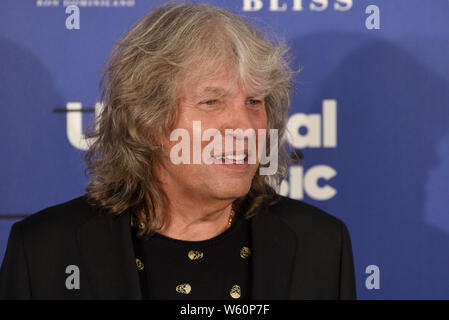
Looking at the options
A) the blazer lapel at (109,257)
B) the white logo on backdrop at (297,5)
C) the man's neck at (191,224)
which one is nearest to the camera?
the blazer lapel at (109,257)

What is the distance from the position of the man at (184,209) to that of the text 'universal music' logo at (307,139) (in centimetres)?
46

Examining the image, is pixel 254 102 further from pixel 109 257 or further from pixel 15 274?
pixel 15 274

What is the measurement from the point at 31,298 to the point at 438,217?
134cm

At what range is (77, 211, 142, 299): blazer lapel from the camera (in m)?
1.34

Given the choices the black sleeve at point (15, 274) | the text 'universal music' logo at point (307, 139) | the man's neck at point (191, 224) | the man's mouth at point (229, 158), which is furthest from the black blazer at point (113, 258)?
the text 'universal music' logo at point (307, 139)

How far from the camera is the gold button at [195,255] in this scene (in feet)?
4.63

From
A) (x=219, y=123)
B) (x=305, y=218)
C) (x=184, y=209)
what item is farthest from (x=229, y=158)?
(x=305, y=218)

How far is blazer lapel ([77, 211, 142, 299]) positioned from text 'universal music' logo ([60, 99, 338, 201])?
620 millimetres

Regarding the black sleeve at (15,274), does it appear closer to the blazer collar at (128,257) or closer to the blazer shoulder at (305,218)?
the blazer collar at (128,257)

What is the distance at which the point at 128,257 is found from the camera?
1364 millimetres

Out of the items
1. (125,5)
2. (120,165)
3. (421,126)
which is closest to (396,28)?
(421,126)

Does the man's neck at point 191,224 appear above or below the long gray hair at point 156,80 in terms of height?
below

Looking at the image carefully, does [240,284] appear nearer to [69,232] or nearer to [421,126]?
[69,232]

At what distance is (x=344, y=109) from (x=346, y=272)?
26.5 inches
